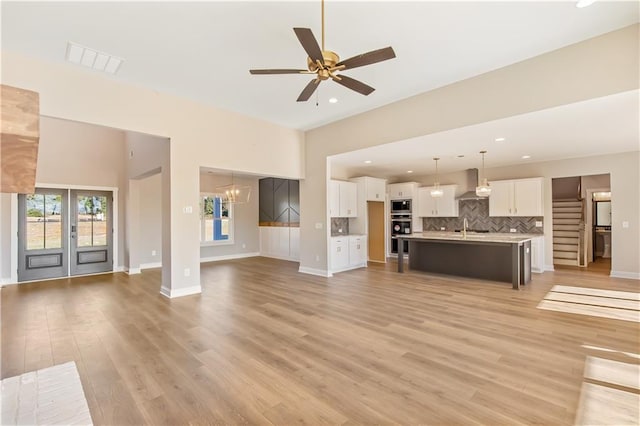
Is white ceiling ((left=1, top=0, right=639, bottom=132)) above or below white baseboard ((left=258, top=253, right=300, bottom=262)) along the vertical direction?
above

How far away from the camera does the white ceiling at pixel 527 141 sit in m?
4.21

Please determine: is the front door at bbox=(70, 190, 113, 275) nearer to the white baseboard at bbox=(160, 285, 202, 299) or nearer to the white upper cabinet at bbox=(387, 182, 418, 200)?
the white baseboard at bbox=(160, 285, 202, 299)

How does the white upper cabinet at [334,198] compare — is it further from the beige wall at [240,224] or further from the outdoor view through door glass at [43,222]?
the outdoor view through door glass at [43,222]

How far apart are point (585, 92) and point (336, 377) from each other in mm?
4335

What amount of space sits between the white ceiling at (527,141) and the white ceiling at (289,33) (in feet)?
2.91

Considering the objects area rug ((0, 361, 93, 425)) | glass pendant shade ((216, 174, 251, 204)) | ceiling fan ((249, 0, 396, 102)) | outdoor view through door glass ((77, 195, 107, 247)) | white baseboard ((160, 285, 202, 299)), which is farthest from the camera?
glass pendant shade ((216, 174, 251, 204))

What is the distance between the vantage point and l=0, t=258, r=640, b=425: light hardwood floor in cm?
226

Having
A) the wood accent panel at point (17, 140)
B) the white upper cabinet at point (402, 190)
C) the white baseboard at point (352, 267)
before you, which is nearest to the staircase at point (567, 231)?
the white upper cabinet at point (402, 190)

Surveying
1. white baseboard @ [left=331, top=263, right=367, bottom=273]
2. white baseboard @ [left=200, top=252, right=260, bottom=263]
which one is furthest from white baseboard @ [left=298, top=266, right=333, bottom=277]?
white baseboard @ [left=200, top=252, right=260, bottom=263]

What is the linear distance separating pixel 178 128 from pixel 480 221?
812 centimetres

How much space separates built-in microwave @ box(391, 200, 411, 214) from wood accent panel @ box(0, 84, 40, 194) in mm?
9746

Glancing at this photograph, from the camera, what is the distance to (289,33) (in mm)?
3473

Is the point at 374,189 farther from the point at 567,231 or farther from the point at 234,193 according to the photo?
the point at 567,231

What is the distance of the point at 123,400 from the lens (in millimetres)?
2367
